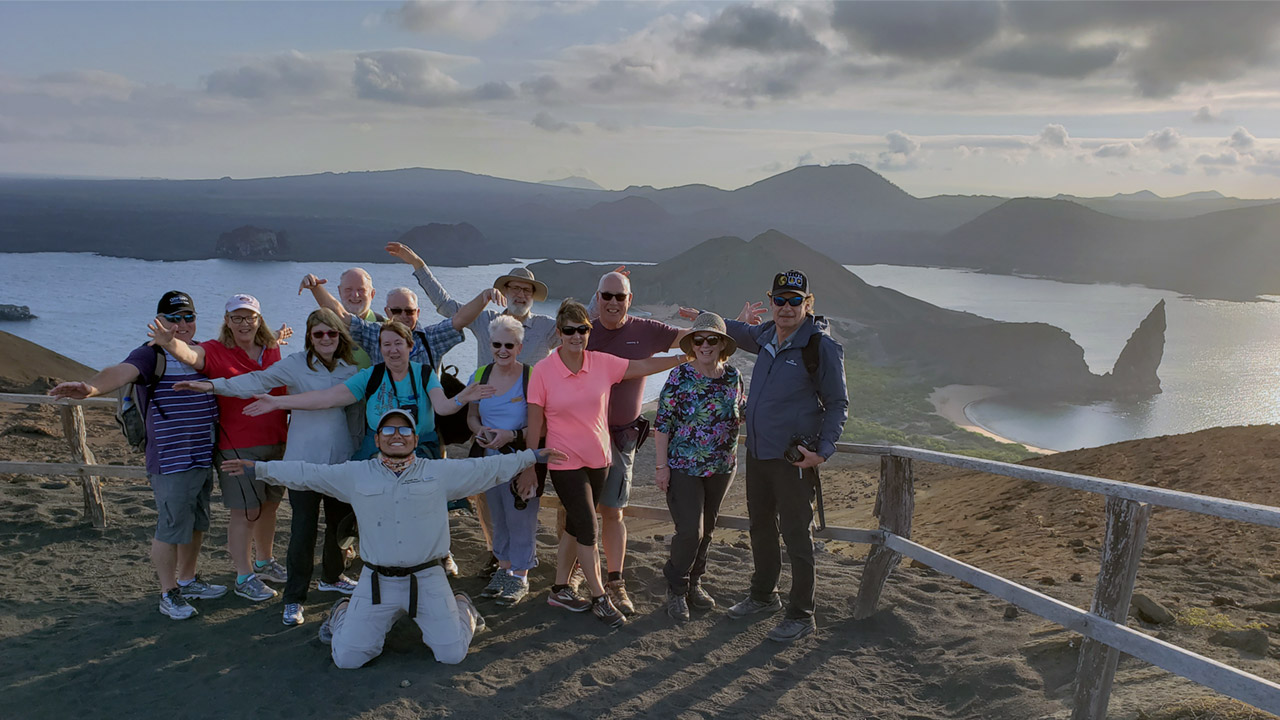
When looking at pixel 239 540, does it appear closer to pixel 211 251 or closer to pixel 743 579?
pixel 743 579

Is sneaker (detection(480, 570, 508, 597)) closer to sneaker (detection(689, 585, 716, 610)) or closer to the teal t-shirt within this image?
the teal t-shirt

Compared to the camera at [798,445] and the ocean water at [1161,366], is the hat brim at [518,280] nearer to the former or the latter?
the camera at [798,445]

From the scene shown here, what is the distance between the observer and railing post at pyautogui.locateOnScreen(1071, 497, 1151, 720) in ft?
12.6

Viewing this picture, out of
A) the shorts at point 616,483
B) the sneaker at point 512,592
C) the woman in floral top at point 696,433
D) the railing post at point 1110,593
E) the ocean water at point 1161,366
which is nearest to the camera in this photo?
the railing post at point 1110,593

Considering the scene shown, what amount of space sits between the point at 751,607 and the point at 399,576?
8.07 ft

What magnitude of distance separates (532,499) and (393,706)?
65.2 inches

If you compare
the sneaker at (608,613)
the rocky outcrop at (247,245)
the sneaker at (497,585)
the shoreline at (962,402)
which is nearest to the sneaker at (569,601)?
the sneaker at (608,613)

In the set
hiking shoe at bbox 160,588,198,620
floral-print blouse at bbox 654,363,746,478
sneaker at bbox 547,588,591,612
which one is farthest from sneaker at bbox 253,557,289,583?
floral-print blouse at bbox 654,363,746,478

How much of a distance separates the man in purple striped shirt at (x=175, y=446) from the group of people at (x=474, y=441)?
0.04 feet

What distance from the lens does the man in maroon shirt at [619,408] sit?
5.44 m

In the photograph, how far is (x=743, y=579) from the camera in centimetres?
644

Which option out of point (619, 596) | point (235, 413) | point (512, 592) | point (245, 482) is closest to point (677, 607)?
point (619, 596)

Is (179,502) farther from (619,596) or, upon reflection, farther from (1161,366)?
(1161,366)

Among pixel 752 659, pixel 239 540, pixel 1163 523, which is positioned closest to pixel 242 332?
pixel 239 540
